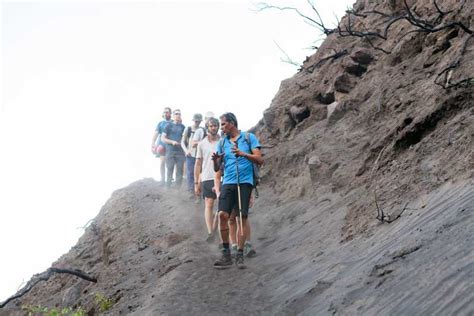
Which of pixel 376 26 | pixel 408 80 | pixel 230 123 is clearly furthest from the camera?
pixel 376 26

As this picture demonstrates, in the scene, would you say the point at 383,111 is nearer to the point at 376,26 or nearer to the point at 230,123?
the point at 230,123

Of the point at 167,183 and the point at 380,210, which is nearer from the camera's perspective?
the point at 380,210

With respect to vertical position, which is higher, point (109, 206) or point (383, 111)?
point (109, 206)

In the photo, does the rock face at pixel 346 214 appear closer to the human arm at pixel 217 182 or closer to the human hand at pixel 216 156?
the human arm at pixel 217 182

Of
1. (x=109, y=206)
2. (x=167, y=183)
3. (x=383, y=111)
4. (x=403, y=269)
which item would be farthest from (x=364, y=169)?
(x=109, y=206)

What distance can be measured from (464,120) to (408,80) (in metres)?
3.04

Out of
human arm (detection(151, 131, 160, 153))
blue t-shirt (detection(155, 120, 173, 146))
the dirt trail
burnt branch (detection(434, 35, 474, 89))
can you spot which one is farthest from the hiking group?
human arm (detection(151, 131, 160, 153))

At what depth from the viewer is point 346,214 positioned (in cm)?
699

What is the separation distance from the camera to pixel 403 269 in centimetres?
425

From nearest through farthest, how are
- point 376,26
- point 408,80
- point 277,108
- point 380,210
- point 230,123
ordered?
1. point 380,210
2. point 230,123
3. point 408,80
4. point 376,26
5. point 277,108

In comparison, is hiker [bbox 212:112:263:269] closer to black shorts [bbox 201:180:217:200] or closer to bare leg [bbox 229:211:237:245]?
bare leg [bbox 229:211:237:245]

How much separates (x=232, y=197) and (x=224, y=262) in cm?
89

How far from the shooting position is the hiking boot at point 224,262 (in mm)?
7168

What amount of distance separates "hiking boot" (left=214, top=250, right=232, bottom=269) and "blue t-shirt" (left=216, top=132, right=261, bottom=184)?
0.99 m
